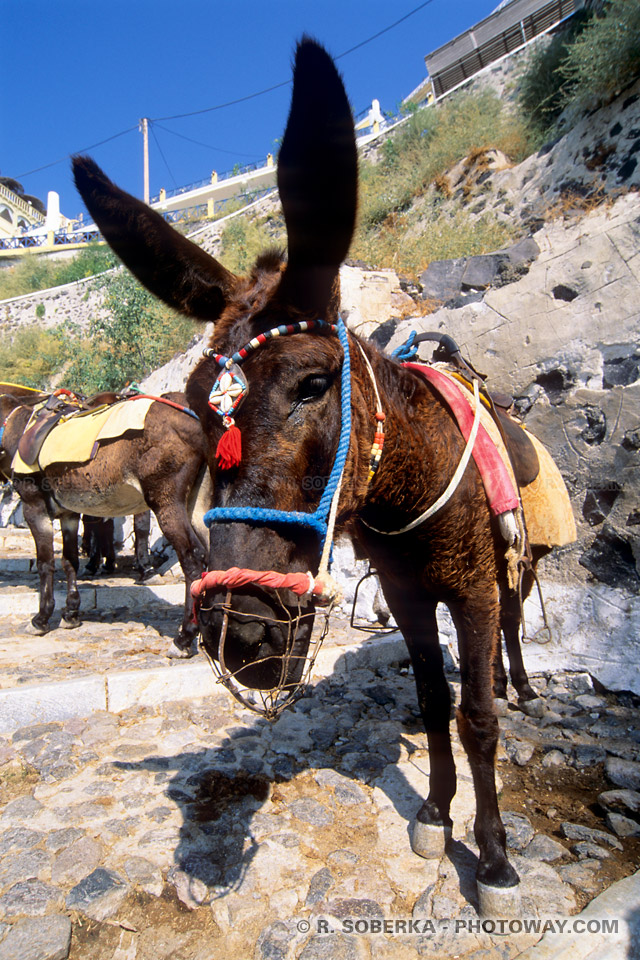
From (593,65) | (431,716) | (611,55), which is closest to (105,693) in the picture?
(431,716)

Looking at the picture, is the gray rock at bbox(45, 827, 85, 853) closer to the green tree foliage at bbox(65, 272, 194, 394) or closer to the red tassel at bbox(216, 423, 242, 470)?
the red tassel at bbox(216, 423, 242, 470)

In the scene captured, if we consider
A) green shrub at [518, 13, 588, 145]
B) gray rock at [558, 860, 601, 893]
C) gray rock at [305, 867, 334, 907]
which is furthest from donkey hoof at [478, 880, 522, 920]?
green shrub at [518, 13, 588, 145]

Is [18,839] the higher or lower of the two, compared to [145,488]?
lower

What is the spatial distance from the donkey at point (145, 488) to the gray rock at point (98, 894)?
112 inches

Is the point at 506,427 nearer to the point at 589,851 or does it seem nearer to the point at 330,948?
the point at 589,851

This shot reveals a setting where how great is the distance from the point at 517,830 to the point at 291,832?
3.53 ft

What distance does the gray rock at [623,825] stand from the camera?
239cm

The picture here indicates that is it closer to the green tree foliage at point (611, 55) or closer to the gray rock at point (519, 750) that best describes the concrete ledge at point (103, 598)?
the gray rock at point (519, 750)

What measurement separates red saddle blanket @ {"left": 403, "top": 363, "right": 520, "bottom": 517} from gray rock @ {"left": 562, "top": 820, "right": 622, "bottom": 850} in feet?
5.33

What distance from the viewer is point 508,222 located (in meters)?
10.6

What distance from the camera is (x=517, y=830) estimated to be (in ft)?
8.09

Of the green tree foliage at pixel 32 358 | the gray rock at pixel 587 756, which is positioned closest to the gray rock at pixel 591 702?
the gray rock at pixel 587 756

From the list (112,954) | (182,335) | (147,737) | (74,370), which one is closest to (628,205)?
(147,737)

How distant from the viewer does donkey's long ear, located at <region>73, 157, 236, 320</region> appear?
176 centimetres
